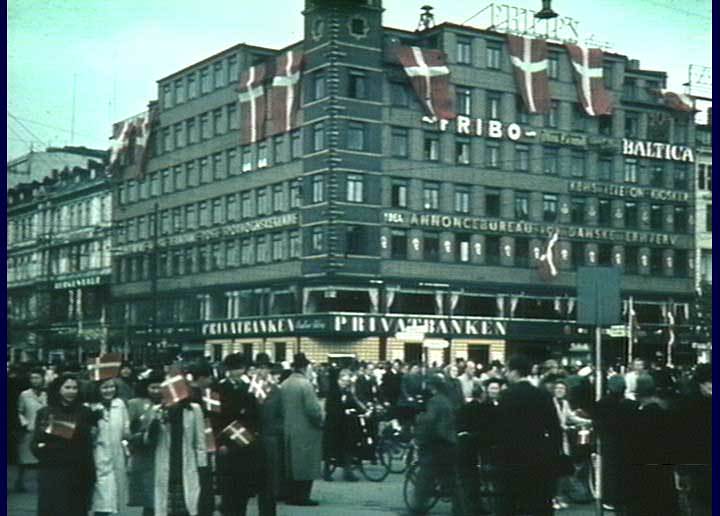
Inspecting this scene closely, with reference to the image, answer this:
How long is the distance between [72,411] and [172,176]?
480 centimetres

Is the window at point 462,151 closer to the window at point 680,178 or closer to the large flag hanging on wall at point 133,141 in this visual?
the window at point 680,178

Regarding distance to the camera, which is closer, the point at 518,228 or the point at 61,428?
the point at 61,428

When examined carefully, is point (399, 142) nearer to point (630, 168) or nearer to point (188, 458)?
Answer: point (630, 168)

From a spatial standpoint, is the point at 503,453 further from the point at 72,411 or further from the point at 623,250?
the point at 623,250

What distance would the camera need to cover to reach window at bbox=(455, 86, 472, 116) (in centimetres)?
1368

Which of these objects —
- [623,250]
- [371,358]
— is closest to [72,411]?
[371,358]

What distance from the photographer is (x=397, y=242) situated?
14.1 meters

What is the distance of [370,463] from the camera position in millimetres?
16078

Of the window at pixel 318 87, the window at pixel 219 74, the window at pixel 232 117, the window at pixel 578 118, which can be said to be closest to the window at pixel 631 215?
the window at pixel 578 118

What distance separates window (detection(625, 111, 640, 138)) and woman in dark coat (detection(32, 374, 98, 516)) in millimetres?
7381

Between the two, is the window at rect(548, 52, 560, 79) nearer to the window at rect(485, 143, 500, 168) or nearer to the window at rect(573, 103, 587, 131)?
the window at rect(573, 103, 587, 131)

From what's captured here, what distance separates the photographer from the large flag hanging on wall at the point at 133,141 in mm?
13266

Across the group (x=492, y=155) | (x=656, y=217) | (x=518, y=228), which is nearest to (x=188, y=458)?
(x=518, y=228)

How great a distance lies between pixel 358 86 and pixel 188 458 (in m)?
4.97
